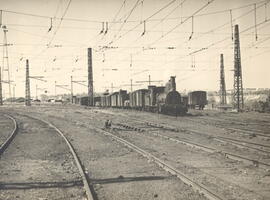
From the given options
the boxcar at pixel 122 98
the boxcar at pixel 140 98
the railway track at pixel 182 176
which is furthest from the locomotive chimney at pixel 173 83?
the railway track at pixel 182 176

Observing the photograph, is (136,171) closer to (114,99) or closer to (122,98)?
(122,98)

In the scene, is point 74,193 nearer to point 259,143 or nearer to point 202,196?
point 202,196

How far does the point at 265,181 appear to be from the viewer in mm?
9047

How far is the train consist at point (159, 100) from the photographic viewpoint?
38.8m

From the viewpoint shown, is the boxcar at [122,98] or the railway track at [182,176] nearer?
the railway track at [182,176]

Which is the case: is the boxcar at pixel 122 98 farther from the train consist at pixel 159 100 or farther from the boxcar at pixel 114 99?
the boxcar at pixel 114 99

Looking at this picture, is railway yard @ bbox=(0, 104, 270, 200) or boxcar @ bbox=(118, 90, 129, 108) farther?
boxcar @ bbox=(118, 90, 129, 108)

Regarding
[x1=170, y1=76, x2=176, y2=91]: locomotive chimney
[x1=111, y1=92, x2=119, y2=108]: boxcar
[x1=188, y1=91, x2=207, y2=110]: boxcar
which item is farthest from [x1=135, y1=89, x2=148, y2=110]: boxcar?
[x1=188, y1=91, x2=207, y2=110]: boxcar

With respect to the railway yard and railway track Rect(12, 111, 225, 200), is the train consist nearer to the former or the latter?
the railway yard

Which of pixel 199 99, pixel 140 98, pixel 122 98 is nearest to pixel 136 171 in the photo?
pixel 140 98

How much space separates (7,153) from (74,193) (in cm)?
731

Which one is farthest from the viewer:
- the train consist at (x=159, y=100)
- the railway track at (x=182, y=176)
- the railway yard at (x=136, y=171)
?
the train consist at (x=159, y=100)

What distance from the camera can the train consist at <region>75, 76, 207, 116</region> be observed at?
3878cm

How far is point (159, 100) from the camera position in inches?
1587
